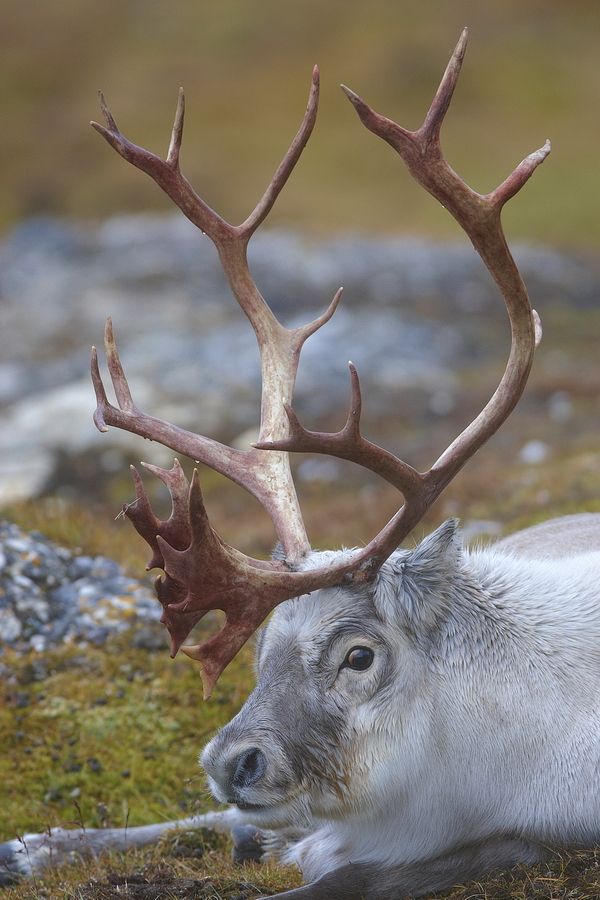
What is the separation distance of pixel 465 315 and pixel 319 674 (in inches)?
668

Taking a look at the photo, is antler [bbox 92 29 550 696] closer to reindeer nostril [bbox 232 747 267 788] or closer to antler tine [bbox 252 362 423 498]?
antler tine [bbox 252 362 423 498]

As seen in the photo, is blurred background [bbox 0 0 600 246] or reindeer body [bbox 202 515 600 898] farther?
blurred background [bbox 0 0 600 246]

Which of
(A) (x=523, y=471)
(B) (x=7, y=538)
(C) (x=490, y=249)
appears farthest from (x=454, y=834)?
(A) (x=523, y=471)

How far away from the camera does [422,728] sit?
3.93 metres

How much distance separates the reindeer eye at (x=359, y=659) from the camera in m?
3.96

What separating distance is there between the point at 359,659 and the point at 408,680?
0.24 m

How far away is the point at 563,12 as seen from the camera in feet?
132

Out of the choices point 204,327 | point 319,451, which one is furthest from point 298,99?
point 319,451

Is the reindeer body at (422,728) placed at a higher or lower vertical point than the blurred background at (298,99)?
lower

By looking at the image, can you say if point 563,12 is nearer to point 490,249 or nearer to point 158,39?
point 158,39

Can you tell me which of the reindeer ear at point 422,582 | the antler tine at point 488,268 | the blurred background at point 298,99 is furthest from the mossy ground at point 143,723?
the blurred background at point 298,99

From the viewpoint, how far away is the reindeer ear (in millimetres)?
4047

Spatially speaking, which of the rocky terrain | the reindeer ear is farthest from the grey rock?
the rocky terrain

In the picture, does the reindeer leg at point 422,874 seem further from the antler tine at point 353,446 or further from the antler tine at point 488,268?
the antler tine at point 353,446
